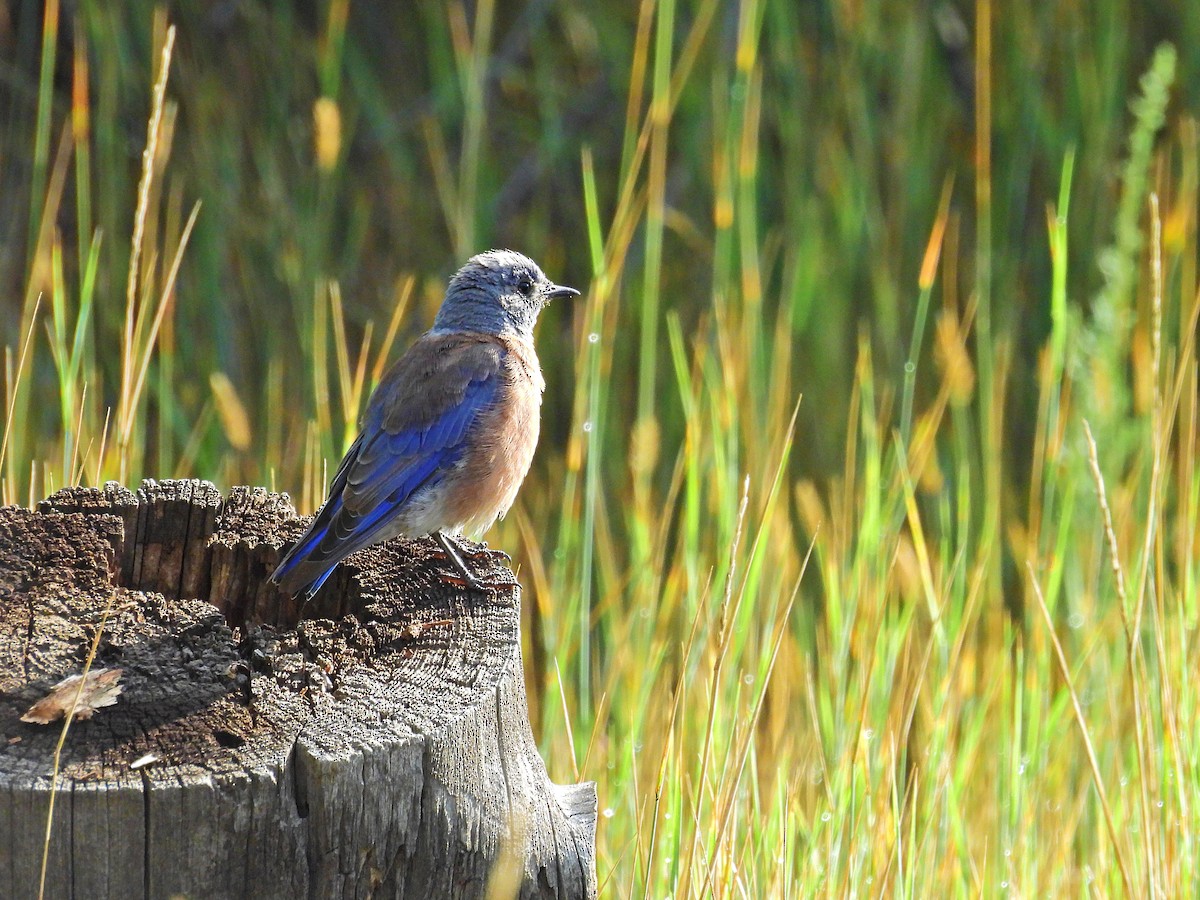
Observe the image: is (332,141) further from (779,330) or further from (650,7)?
(779,330)

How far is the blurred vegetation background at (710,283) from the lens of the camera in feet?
10.8

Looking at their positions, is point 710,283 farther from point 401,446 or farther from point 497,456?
point 401,446

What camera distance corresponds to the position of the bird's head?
374cm

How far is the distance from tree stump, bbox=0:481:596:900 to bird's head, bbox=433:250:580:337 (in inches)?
57.0

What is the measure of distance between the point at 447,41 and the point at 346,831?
12.1 feet

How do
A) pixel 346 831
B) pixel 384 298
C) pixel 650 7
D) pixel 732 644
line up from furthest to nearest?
pixel 384 298
pixel 650 7
pixel 732 644
pixel 346 831

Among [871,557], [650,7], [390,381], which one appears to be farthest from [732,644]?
[650,7]

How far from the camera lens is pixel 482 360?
11.3 feet

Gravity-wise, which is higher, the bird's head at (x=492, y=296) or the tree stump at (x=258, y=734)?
the bird's head at (x=492, y=296)

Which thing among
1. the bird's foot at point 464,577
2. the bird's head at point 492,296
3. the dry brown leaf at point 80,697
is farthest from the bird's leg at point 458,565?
the bird's head at point 492,296

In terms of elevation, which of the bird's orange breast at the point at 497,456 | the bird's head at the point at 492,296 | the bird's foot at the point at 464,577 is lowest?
the bird's foot at the point at 464,577

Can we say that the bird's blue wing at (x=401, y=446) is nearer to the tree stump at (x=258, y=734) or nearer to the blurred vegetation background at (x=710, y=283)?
the blurred vegetation background at (x=710, y=283)

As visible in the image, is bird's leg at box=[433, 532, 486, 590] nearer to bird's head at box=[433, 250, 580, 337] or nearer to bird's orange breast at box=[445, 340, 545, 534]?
bird's orange breast at box=[445, 340, 545, 534]

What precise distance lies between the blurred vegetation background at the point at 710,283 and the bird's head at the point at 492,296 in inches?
7.3
